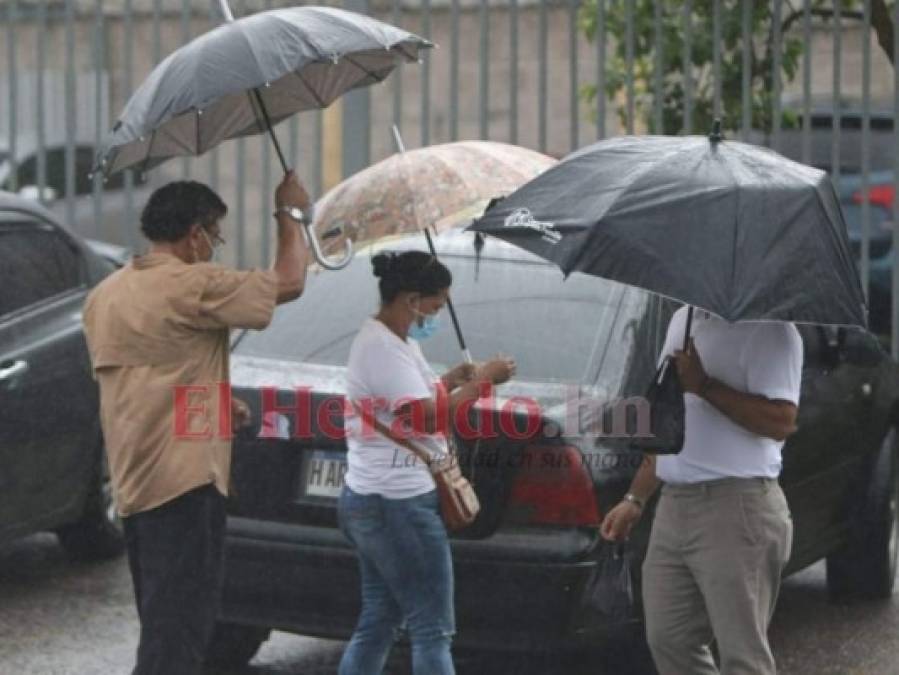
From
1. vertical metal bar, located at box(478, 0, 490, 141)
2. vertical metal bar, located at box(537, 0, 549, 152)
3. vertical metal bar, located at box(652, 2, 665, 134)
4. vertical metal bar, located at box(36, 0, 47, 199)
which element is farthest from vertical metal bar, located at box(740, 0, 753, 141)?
vertical metal bar, located at box(36, 0, 47, 199)

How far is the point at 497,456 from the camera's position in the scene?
6.26 meters

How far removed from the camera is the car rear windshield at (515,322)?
6664 mm

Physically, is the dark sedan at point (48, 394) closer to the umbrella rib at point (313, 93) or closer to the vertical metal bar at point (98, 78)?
the vertical metal bar at point (98, 78)

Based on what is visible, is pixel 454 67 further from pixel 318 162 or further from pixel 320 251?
pixel 320 251

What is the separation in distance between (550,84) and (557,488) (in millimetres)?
4475

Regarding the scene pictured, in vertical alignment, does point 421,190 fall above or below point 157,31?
below

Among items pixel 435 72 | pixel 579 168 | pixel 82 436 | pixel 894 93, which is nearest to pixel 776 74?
pixel 894 93

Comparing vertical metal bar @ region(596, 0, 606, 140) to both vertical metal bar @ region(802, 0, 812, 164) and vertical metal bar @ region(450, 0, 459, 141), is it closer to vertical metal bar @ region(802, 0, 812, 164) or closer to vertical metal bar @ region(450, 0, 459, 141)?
vertical metal bar @ region(450, 0, 459, 141)

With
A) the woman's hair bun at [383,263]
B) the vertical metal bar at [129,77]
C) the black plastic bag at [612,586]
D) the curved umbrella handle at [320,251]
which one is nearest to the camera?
the curved umbrella handle at [320,251]

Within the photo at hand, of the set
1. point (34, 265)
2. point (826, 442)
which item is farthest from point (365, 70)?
point (34, 265)

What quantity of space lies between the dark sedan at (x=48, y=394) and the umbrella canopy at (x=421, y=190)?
8.12 feet

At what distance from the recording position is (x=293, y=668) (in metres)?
7.36

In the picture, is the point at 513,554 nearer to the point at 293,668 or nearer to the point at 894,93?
the point at 293,668

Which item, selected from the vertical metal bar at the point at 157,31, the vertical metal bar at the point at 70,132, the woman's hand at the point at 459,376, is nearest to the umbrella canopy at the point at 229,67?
the woman's hand at the point at 459,376
